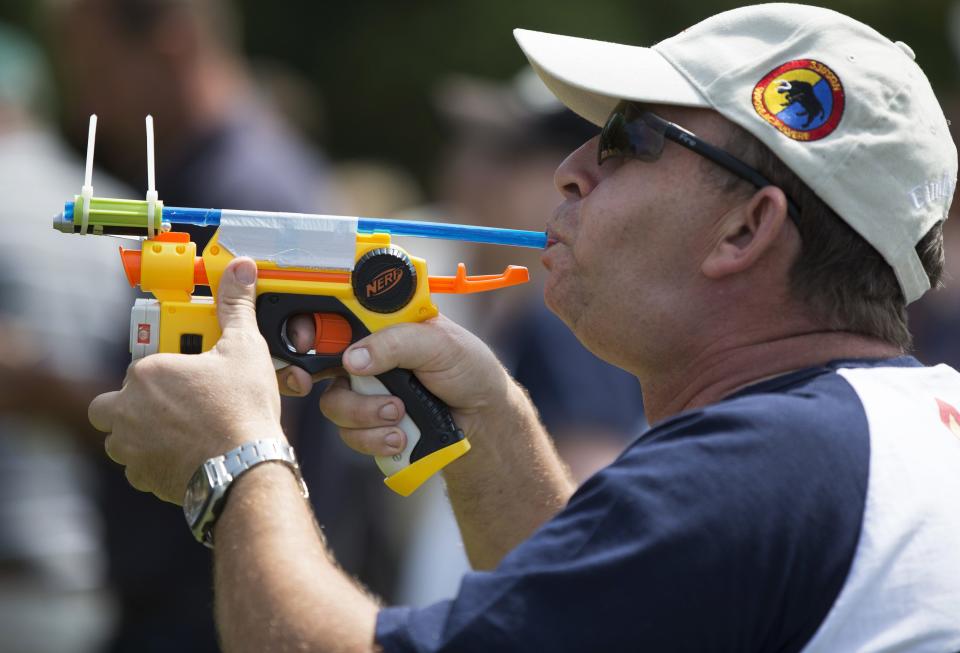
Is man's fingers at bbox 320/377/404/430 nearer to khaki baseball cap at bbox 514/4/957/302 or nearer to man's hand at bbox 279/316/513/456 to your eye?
man's hand at bbox 279/316/513/456

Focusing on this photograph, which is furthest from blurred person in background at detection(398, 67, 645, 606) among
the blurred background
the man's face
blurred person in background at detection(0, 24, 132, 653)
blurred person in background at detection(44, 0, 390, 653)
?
the man's face

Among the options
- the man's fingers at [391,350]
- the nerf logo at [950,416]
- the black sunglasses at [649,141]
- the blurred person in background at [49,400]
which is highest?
the black sunglasses at [649,141]

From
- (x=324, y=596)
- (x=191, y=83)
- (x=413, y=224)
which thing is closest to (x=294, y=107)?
(x=191, y=83)

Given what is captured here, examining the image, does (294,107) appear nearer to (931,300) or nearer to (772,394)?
(931,300)

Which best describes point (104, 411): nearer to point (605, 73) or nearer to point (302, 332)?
point (302, 332)

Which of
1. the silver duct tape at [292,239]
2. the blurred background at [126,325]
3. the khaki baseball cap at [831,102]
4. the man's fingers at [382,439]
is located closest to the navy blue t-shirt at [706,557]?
the khaki baseball cap at [831,102]

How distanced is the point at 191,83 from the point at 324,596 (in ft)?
10.5

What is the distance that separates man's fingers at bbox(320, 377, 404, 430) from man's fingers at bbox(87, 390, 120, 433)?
40 cm

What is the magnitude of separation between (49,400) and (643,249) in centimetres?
290

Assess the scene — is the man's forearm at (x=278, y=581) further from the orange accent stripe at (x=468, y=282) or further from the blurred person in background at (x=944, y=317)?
the blurred person in background at (x=944, y=317)

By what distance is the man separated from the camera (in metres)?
1.89

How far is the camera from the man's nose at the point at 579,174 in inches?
97.3

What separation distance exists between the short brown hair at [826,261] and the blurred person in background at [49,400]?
2.77 meters

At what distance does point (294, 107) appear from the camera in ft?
29.7
